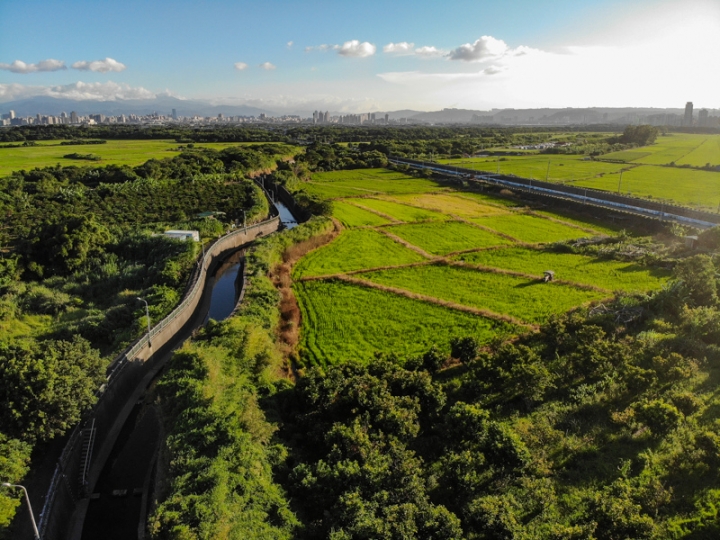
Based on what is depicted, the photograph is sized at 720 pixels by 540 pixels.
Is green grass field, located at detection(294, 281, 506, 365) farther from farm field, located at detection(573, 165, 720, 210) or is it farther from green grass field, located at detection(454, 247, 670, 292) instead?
farm field, located at detection(573, 165, 720, 210)

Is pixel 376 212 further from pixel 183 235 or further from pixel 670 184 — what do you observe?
pixel 670 184

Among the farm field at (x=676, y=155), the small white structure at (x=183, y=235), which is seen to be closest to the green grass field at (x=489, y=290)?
the small white structure at (x=183, y=235)

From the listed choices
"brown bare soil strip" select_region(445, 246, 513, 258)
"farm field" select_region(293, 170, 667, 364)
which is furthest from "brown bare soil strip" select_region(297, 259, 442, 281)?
"brown bare soil strip" select_region(445, 246, 513, 258)

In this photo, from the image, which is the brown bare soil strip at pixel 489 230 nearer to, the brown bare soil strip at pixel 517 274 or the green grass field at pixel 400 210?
the green grass field at pixel 400 210

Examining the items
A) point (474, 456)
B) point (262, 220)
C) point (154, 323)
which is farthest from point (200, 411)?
point (262, 220)

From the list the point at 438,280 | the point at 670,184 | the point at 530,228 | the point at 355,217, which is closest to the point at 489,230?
the point at 530,228

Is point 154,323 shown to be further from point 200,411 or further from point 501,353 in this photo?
point 501,353
